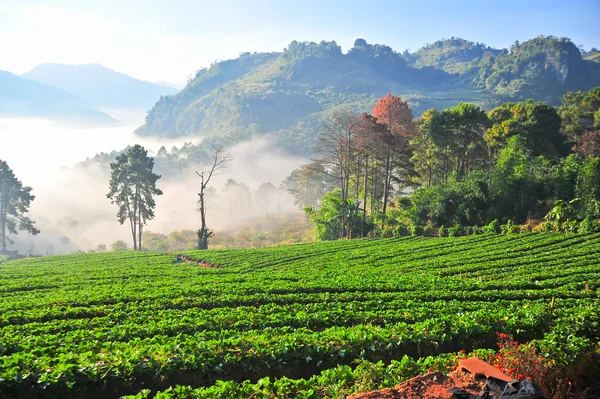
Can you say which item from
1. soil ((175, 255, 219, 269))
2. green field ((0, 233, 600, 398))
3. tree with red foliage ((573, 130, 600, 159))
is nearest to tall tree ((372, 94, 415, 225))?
tree with red foliage ((573, 130, 600, 159))

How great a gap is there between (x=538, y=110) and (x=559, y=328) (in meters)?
48.4

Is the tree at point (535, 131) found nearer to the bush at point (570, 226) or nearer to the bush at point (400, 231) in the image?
the bush at point (400, 231)

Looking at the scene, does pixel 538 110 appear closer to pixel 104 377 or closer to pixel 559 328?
pixel 559 328

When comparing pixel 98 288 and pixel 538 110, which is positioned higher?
pixel 538 110

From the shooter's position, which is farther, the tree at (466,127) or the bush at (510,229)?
the tree at (466,127)

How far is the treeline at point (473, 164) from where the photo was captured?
38344 millimetres

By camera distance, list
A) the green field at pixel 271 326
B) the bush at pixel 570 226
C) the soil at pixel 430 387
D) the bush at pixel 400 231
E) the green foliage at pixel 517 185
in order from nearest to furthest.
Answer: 1. the soil at pixel 430 387
2. the green field at pixel 271 326
3. the bush at pixel 570 226
4. the green foliage at pixel 517 185
5. the bush at pixel 400 231

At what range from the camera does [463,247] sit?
100 ft

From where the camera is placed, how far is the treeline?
38344 millimetres

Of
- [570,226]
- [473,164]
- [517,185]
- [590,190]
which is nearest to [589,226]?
[570,226]

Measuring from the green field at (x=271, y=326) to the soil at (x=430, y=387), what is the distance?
2.74ft

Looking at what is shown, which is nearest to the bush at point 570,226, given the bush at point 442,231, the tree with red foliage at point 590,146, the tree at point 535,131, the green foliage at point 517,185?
the green foliage at point 517,185

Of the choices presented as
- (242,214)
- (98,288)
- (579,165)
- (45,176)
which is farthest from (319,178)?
(45,176)

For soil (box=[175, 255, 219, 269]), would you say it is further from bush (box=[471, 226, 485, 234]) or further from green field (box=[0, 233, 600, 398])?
bush (box=[471, 226, 485, 234])
